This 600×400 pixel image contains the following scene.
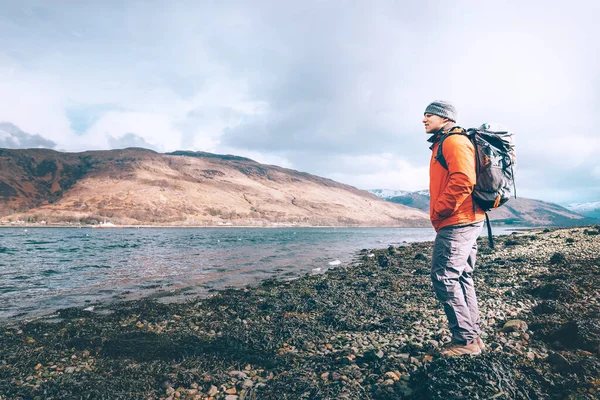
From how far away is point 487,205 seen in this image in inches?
201

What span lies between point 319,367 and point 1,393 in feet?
18.8

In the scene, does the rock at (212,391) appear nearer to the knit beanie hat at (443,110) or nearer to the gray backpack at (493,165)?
the gray backpack at (493,165)

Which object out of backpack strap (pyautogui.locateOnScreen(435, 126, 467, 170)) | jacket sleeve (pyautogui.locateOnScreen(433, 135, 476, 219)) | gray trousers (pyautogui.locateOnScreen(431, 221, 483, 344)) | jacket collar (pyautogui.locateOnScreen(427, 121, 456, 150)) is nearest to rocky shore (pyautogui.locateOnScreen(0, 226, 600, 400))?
gray trousers (pyautogui.locateOnScreen(431, 221, 483, 344))

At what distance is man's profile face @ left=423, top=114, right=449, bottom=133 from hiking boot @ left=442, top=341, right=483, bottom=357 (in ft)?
12.5

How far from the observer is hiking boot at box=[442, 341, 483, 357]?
16.8 feet

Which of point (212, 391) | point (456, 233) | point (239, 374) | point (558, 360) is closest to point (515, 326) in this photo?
point (558, 360)

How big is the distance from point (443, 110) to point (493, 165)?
1378 mm

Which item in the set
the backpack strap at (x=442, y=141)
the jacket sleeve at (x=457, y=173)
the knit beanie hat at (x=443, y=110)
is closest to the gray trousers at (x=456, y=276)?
the jacket sleeve at (x=457, y=173)

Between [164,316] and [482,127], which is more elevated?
[482,127]

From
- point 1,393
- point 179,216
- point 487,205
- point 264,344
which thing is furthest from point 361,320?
point 179,216

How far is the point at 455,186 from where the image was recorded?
492cm

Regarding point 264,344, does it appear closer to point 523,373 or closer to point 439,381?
point 439,381

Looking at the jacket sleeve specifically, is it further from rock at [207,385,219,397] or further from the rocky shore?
rock at [207,385,219,397]

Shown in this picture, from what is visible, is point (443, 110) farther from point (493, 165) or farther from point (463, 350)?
point (463, 350)
